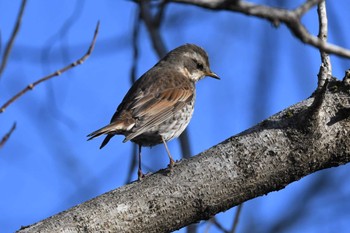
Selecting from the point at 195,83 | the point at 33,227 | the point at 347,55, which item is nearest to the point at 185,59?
the point at 195,83

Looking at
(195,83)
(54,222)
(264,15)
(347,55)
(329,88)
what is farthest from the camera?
(195,83)

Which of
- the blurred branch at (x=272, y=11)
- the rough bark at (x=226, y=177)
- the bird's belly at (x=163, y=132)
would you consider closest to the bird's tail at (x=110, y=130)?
the bird's belly at (x=163, y=132)

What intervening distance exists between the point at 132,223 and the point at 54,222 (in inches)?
20.6

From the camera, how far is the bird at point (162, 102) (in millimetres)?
6578

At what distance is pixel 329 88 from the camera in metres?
4.61

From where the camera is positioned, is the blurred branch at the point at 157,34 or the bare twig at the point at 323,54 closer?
the bare twig at the point at 323,54

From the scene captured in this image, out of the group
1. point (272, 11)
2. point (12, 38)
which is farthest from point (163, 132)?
point (272, 11)

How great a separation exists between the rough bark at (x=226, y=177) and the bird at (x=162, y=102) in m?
1.59

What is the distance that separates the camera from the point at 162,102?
24.0 ft

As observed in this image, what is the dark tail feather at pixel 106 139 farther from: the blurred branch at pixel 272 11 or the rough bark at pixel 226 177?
the blurred branch at pixel 272 11

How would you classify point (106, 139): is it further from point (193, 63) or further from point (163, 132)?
point (193, 63)

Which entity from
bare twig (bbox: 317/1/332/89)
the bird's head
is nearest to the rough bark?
bare twig (bbox: 317/1/332/89)

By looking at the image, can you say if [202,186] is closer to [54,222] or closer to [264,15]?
[54,222]

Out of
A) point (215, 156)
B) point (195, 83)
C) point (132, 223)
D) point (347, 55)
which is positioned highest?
point (195, 83)
